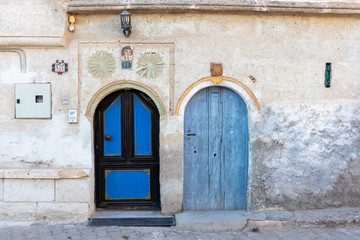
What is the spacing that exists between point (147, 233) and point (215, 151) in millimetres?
1642

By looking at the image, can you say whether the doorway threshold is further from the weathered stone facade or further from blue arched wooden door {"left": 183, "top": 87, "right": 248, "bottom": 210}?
blue arched wooden door {"left": 183, "top": 87, "right": 248, "bottom": 210}

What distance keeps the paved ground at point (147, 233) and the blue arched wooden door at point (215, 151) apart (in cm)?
76

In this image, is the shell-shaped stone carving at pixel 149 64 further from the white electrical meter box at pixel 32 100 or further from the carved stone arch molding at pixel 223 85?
the white electrical meter box at pixel 32 100

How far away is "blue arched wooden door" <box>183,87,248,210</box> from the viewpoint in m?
5.85

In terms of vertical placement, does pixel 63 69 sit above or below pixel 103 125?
above

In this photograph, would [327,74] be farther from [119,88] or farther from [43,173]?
[43,173]

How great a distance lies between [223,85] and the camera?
5.70 m

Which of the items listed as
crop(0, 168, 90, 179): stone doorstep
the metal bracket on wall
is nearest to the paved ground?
crop(0, 168, 90, 179): stone doorstep

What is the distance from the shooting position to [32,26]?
17.8ft

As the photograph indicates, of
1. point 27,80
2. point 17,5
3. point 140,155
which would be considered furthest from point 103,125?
point 17,5

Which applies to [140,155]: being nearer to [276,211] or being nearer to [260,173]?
[260,173]

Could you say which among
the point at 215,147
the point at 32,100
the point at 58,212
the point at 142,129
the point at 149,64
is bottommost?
the point at 58,212

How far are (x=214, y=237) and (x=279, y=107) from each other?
85.3 inches

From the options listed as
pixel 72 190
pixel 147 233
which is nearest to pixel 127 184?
pixel 72 190
